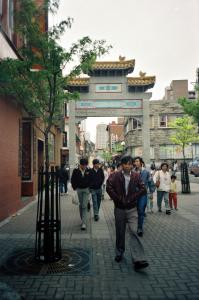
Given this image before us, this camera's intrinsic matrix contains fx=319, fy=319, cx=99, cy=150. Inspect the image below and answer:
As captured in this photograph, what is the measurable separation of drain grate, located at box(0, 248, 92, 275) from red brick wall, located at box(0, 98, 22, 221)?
12.2 ft

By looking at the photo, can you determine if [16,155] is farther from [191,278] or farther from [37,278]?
[191,278]

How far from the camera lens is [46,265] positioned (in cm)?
544

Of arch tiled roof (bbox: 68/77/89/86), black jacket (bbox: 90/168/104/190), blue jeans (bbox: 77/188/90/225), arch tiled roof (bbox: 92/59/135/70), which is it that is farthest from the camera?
arch tiled roof (bbox: 92/59/135/70)

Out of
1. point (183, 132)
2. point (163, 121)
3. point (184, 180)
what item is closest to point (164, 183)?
point (184, 180)

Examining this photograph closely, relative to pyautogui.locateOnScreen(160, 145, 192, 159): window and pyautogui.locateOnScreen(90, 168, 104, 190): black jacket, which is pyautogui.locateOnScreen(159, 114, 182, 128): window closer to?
pyautogui.locateOnScreen(160, 145, 192, 159): window

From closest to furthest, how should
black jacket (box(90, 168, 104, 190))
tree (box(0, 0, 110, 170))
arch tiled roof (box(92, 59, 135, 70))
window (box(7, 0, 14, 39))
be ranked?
1. tree (box(0, 0, 110, 170))
2. black jacket (box(90, 168, 104, 190))
3. window (box(7, 0, 14, 39))
4. arch tiled roof (box(92, 59, 135, 70))

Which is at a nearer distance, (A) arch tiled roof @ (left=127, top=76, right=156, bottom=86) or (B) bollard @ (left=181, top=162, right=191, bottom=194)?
(B) bollard @ (left=181, top=162, right=191, bottom=194)

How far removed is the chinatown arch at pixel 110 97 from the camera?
26969mm

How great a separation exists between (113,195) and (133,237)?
78 centimetres

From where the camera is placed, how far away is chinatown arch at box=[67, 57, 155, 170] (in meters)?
27.0

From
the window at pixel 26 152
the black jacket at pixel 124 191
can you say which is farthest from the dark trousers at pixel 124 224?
the window at pixel 26 152

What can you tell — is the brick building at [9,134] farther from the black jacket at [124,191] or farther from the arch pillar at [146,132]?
the arch pillar at [146,132]

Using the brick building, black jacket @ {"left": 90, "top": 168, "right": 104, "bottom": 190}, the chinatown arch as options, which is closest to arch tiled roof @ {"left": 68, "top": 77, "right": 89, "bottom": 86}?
the chinatown arch

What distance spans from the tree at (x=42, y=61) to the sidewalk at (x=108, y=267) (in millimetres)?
2152
